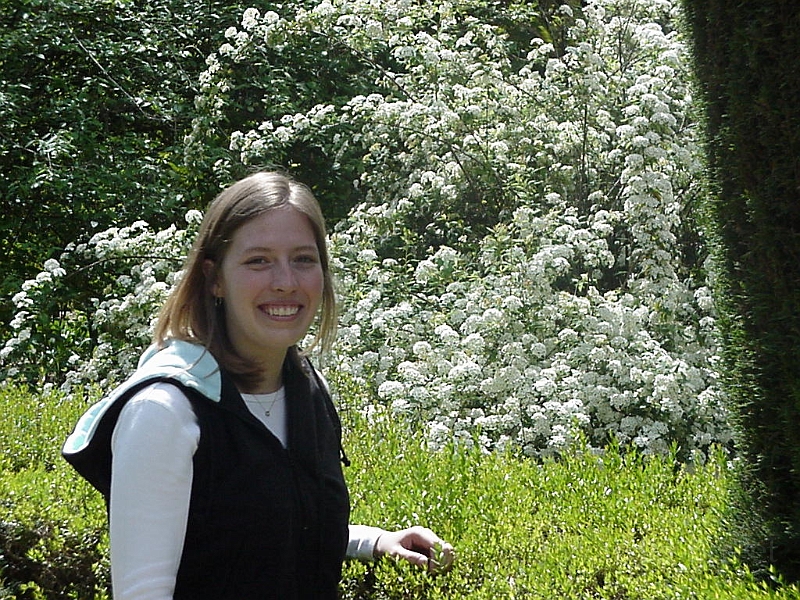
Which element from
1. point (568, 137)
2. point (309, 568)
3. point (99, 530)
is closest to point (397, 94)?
point (568, 137)

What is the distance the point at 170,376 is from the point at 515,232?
4.38 m

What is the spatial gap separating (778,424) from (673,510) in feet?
2.25

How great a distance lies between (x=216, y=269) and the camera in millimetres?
2324

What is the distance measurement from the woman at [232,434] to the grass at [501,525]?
2.00ft

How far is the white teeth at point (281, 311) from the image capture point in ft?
7.43

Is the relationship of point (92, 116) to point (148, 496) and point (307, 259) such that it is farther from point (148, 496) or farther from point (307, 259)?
point (148, 496)

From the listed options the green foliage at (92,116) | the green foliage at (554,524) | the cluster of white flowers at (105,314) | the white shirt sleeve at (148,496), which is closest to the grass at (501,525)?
the green foliage at (554,524)

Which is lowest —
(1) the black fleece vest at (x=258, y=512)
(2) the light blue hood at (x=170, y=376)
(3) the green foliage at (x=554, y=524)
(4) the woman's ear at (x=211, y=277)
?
(3) the green foliage at (x=554, y=524)

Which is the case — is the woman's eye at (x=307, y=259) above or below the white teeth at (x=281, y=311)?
above

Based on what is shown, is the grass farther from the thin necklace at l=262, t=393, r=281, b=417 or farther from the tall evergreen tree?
the thin necklace at l=262, t=393, r=281, b=417

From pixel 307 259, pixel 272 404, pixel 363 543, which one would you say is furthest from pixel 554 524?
pixel 307 259

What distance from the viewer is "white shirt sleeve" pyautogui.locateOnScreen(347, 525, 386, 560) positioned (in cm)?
265

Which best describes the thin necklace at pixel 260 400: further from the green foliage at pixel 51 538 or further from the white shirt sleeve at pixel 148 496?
the green foliage at pixel 51 538

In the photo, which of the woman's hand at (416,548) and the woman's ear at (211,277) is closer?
the woman's ear at (211,277)
